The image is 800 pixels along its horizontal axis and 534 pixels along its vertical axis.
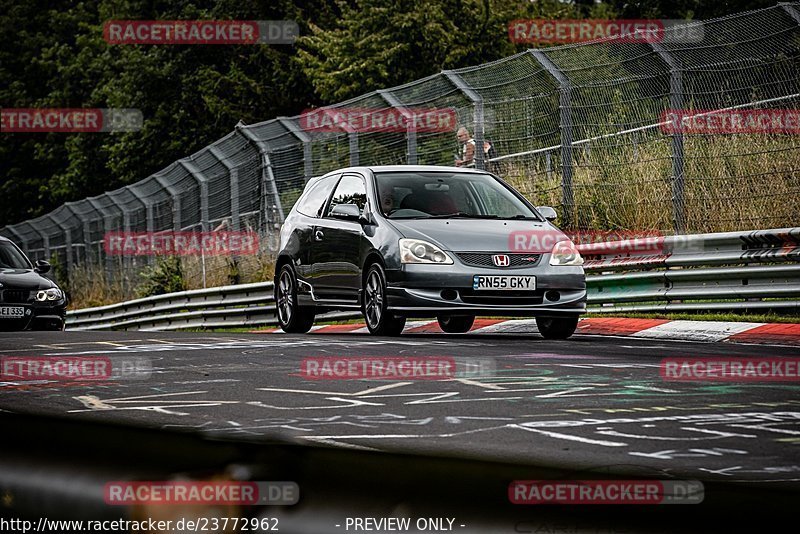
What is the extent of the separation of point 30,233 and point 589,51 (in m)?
27.4

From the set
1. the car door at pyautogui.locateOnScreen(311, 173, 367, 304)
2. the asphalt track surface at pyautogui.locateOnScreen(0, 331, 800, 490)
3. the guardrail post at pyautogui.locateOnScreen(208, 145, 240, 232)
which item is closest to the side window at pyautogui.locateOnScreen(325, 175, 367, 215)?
the car door at pyautogui.locateOnScreen(311, 173, 367, 304)

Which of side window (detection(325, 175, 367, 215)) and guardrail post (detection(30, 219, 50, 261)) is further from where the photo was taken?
guardrail post (detection(30, 219, 50, 261))

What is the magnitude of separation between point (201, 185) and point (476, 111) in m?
8.83

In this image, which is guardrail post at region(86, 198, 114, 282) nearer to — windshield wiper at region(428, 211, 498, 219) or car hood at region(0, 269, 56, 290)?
car hood at region(0, 269, 56, 290)

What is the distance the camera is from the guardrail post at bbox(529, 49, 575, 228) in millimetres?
15594

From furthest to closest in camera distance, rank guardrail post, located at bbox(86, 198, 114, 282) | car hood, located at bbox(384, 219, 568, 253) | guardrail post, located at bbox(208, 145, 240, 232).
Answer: guardrail post, located at bbox(86, 198, 114, 282) < guardrail post, located at bbox(208, 145, 240, 232) < car hood, located at bbox(384, 219, 568, 253)

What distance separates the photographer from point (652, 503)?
1.90 meters

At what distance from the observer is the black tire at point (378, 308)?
39.1ft

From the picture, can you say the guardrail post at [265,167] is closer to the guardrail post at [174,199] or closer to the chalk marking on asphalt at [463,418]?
the guardrail post at [174,199]

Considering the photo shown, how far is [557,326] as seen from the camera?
12195 millimetres

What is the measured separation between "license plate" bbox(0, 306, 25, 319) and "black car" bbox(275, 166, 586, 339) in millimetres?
5298

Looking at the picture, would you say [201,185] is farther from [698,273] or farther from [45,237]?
[45,237]

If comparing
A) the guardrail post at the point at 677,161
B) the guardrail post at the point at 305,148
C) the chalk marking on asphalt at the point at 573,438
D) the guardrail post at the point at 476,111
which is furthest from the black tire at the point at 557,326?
the guardrail post at the point at 305,148

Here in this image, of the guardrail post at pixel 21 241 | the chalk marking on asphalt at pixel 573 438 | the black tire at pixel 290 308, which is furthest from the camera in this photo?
the guardrail post at pixel 21 241
